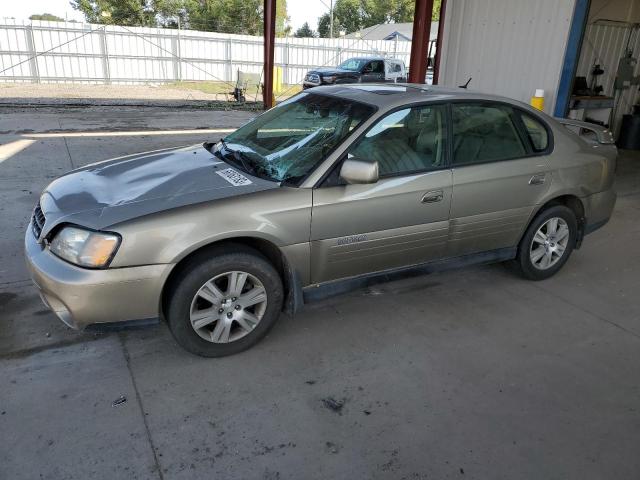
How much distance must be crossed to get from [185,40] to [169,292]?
2327 centimetres

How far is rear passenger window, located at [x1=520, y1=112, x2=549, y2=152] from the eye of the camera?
4.15m

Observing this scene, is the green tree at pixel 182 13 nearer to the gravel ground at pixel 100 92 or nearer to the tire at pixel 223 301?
the gravel ground at pixel 100 92

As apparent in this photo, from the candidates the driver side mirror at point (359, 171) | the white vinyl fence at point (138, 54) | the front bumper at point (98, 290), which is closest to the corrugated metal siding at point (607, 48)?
the driver side mirror at point (359, 171)

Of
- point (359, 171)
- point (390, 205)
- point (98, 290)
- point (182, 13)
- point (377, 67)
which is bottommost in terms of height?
point (98, 290)

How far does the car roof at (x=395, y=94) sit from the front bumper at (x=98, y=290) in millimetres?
1866

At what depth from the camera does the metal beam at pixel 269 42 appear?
45.1ft

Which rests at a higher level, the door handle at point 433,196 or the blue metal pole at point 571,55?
the blue metal pole at point 571,55

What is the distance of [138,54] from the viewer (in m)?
23.0

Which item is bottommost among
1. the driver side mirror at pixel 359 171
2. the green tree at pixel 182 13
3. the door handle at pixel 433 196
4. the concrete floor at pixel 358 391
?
the concrete floor at pixel 358 391

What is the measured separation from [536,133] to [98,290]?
3.49 metres

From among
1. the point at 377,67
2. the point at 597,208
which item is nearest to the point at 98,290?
the point at 597,208

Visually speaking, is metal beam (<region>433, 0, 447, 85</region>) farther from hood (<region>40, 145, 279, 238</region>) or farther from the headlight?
the headlight

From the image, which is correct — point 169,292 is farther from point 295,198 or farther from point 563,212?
point 563,212

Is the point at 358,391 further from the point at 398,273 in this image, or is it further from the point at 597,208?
the point at 597,208
